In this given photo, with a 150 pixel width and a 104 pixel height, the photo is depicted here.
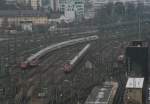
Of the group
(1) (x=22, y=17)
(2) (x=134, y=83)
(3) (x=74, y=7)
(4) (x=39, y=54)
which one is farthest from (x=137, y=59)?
(3) (x=74, y=7)

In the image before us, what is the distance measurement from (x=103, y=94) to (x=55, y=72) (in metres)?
3.76

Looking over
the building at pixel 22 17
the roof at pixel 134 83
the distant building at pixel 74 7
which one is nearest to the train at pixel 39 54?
the roof at pixel 134 83

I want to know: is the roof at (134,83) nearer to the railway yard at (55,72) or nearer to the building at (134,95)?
the building at (134,95)

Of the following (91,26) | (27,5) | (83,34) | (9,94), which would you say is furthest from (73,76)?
(27,5)

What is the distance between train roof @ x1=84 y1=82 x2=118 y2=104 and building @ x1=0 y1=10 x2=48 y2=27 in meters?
15.7

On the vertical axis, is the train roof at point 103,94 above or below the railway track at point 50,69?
above

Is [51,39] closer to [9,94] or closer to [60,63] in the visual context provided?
[60,63]

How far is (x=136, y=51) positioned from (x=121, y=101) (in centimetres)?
217

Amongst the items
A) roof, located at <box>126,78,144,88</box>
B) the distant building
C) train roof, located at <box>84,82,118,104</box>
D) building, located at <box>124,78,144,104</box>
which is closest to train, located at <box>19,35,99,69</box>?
train roof, located at <box>84,82,118,104</box>

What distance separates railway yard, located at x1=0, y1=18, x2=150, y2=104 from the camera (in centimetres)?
972

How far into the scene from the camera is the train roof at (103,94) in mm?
8672

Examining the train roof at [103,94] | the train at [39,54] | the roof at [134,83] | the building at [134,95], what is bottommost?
the train at [39,54]

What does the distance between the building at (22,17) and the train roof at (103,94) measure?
15.7m

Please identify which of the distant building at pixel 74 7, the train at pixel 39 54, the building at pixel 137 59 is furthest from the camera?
the distant building at pixel 74 7
